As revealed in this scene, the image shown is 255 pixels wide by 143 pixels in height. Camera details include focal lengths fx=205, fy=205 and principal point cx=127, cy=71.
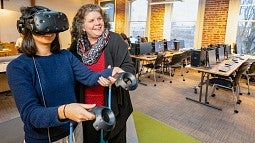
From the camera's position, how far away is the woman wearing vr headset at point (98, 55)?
1306mm

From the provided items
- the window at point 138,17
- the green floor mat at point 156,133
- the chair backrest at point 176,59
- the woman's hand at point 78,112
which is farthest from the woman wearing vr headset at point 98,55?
the window at point 138,17

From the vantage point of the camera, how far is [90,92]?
4.26 feet

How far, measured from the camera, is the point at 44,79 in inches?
35.9

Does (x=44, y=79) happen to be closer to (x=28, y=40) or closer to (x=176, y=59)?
(x=28, y=40)

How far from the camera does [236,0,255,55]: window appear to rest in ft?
20.4

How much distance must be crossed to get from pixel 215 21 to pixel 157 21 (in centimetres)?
241

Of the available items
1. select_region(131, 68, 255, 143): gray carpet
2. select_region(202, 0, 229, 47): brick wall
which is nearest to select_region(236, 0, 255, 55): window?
select_region(202, 0, 229, 47): brick wall

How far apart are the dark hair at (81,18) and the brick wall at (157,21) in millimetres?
7263

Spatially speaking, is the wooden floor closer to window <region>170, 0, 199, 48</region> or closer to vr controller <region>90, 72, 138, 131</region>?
vr controller <region>90, 72, 138, 131</region>

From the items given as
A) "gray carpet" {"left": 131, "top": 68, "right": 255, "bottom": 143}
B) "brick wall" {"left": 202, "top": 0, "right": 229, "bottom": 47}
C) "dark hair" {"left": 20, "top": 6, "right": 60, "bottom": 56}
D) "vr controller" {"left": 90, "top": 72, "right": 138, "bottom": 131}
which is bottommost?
"gray carpet" {"left": 131, "top": 68, "right": 255, "bottom": 143}

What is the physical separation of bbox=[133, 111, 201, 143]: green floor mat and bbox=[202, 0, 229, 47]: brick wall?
474 centimetres

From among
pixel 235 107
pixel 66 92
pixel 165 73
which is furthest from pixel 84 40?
pixel 165 73

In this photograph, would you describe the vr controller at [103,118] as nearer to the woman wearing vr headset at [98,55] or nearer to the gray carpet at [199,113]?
the woman wearing vr headset at [98,55]

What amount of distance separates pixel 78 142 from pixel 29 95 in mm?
457
